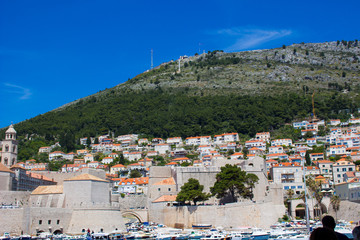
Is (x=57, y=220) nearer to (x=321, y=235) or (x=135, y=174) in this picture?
(x=321, y=235)

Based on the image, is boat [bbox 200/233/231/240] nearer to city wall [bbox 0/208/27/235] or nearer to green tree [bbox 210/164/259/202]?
green tree [bbox 210/164/259/202]

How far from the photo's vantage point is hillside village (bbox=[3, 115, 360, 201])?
7650cm

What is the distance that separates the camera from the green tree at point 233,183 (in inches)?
1688

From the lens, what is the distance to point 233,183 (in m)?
42.8

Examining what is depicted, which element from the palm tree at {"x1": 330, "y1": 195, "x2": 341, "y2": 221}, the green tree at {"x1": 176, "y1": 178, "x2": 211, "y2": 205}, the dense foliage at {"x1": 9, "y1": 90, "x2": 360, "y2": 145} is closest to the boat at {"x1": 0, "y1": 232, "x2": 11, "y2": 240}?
the green tree at {"x1": 176, "y1": 178, "x2": 211, "y2": 205}

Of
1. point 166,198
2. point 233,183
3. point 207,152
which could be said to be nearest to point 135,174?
point 207,152

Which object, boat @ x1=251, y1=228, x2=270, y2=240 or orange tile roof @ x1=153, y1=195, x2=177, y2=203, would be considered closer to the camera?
boat @ x1=251, y1=228, x2=270, y2=240

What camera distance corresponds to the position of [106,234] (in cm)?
3688

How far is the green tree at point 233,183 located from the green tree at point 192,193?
55.2 inches

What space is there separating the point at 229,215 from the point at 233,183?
15.3 ft

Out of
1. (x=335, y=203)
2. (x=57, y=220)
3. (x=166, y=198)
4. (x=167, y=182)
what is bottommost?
(x=57, y=220)

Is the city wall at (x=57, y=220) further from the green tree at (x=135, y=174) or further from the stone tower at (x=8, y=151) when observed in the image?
the green tree at (x=135, y=174)

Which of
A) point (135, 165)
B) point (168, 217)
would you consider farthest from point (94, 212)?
point (135, 165)

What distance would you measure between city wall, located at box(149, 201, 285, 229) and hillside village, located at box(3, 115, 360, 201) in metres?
27.9
